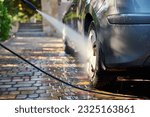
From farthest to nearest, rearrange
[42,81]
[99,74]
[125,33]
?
[42,81]
[99,74]
[125,33]

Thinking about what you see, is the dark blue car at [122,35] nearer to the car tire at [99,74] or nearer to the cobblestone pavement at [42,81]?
the car tire at [99,74]

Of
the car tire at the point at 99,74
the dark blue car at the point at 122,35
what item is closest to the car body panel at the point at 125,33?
the dark blue car at the point at 122,35

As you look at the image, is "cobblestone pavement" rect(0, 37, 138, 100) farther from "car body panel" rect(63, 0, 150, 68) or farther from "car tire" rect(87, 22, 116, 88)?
"car body panel" rect(63, 0, 150, 68)

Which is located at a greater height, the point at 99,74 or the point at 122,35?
the point at 122,35

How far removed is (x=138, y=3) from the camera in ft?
13.1

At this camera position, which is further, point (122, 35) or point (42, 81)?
point (42, 81)

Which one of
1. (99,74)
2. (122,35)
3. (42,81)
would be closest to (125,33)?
(122,35)

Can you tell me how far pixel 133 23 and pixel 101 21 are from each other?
0.46 m

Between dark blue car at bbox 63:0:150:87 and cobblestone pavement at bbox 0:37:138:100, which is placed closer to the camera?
dark blue car at bbox 63:0:150:87

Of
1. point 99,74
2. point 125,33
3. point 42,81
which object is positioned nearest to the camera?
point 125,33

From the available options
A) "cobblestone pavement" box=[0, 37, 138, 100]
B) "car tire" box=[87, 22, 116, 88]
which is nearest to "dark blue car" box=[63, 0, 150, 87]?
"car tire" box=[87, 22, 116, 88]

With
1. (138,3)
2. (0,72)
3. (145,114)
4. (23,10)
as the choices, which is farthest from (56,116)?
(23,10)

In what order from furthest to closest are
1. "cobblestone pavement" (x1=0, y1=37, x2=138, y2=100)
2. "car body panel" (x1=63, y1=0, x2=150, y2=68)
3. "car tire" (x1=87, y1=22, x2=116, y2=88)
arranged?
"cobblestone pavement" (x1=0, y1=37, x2=138, y2=100) < "car tire" (x1=87, y1=22, x2=116, y2=88) < "car body panel" (x1=63, y1=0, x2=150, y2=68)

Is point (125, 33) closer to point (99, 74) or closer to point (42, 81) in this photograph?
point (99, 74)
